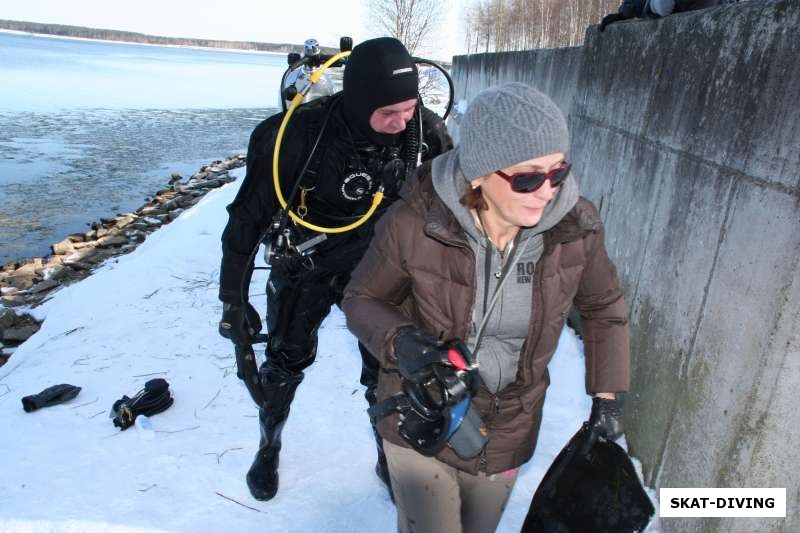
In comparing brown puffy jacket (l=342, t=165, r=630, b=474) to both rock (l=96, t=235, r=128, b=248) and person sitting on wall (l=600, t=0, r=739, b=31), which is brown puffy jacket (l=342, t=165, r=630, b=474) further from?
rock (l=96, t=235, r=128, b=248)

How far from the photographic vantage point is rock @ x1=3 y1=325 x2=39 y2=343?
6.55m

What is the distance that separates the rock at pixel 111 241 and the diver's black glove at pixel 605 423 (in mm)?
10756

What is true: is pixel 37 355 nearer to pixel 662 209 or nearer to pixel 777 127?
pixel 662 209

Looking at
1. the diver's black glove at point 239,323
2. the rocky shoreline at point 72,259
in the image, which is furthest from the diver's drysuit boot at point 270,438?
the rocky shoreline at point 72,259

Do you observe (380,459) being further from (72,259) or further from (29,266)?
(72,259)

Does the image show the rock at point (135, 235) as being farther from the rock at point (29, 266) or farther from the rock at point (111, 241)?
the rock at point (29, 266)

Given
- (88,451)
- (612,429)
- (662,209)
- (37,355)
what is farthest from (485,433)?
(37,355)

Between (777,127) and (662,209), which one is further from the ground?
(777,127)

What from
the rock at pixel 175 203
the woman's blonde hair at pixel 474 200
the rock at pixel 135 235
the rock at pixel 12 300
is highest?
the woman's blonde hair at pixel 474 200

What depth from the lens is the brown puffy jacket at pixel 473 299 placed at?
176cm

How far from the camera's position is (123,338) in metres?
5.12

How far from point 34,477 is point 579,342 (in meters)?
3.88

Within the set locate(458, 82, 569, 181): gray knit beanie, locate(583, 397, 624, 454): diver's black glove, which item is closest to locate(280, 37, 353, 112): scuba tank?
locate(458, 82, 569, 181): gray knit beanie

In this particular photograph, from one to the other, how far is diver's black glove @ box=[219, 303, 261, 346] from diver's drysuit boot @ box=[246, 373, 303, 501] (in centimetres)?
31
